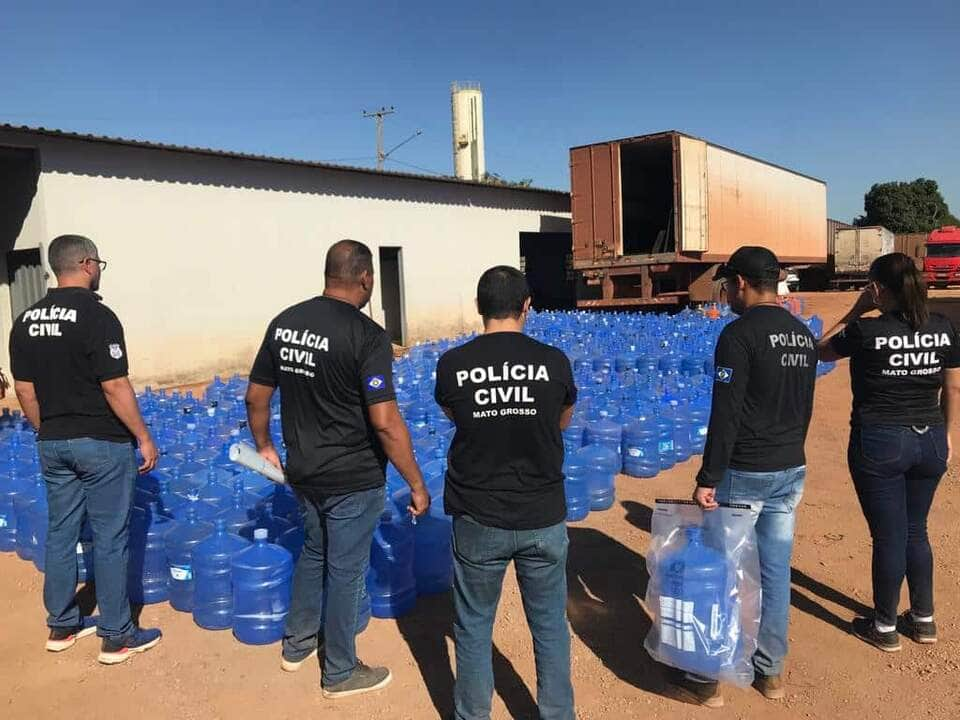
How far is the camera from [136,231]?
11.5 metres

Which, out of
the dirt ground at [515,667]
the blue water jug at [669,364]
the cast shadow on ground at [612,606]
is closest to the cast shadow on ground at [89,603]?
the dirt ground at [515,667]

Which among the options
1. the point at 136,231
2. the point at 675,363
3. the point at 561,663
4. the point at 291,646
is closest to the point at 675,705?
the point at 561,663

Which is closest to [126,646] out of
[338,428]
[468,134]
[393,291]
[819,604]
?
[338,428]

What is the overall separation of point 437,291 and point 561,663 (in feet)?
49.2

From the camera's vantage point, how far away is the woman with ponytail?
3.17 m

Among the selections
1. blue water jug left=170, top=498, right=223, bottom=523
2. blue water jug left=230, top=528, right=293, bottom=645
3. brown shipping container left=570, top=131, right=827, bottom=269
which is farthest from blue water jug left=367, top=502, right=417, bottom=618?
brown shipping container left=570, top=131, right=827, bottom=269

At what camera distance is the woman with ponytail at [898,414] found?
3172 mm

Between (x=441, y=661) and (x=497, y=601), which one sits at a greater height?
(x=497, y=601)

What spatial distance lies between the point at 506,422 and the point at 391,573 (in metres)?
1.79

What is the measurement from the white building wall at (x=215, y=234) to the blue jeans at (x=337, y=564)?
9.54 metres

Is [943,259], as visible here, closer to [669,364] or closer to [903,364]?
[669,364]

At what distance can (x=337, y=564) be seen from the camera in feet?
9.92

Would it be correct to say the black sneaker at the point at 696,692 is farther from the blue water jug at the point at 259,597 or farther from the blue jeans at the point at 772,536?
the blue water jug at the point at 259,597

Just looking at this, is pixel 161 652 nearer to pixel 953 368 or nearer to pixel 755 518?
pixel 755 518
